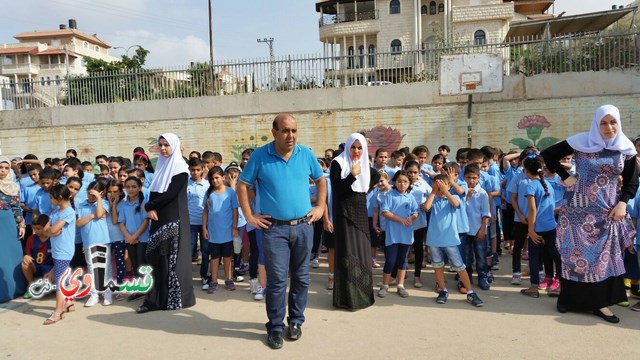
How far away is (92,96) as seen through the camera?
1509 cm

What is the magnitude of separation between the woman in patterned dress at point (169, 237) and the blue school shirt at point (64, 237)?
82 centimetres

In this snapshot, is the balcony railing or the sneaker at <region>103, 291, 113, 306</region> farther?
the balcony railing

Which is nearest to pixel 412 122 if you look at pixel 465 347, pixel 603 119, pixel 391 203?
pixel 391 203

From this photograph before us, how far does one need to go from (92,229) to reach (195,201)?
123cm

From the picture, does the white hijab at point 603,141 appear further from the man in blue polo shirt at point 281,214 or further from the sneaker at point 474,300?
the man in blue polo shirt at point 281,214

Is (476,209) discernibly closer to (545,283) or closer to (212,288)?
(545,283)

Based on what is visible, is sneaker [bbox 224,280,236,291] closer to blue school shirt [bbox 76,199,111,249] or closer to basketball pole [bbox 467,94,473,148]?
blue school shirt [bbox 76,199,111,249]

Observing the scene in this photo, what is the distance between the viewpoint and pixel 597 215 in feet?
14.1

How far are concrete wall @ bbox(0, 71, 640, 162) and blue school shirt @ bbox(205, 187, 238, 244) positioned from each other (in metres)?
8.04

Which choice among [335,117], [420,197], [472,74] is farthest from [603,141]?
[335,117]

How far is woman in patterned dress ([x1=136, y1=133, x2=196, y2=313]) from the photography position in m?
4.75

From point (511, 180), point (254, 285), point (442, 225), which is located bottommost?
point (254, 285)

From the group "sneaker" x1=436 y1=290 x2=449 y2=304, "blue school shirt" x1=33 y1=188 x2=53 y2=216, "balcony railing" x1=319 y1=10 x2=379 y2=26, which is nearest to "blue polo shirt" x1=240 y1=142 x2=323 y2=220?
"sneaker" x1=436 y1=290 x2=449 y2=304

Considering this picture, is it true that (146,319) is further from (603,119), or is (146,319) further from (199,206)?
(603,119)
